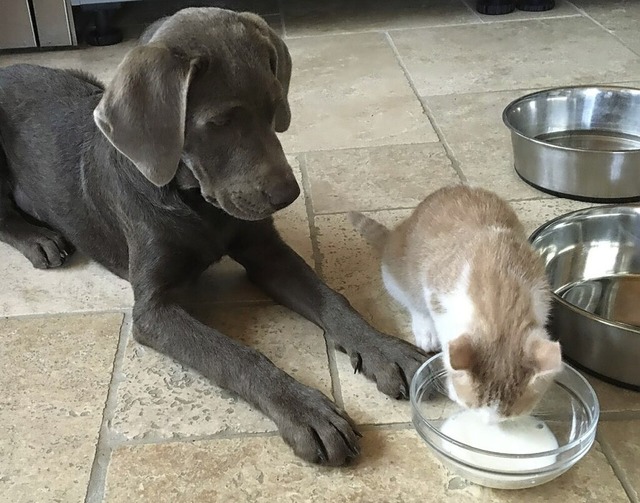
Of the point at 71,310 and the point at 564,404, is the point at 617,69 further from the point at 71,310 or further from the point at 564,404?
the point at 71,310

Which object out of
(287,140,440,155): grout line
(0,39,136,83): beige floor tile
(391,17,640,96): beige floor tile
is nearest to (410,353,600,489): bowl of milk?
(287,140,440,155): grout line

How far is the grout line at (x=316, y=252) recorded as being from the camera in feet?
5.70

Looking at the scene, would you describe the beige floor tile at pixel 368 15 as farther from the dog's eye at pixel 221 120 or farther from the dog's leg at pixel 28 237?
the dog's eye at pixel 221 120

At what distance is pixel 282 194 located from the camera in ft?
5.57

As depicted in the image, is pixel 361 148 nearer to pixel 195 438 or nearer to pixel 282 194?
pixel 282 194

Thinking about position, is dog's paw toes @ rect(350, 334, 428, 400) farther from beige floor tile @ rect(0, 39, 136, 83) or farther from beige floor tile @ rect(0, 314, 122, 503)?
beige floor tile @ rect(0, 39, 136, 83)

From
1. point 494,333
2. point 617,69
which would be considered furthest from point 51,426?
point 617,69

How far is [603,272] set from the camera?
206 centimetres

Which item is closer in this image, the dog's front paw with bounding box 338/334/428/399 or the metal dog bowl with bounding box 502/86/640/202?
the dog's front paw with bounding box 338/334/428/399

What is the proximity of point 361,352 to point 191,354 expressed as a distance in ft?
1.28

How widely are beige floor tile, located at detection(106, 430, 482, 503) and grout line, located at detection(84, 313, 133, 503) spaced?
0.8 inches

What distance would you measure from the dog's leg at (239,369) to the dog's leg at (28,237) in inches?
18.8

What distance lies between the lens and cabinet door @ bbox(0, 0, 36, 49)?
401cm

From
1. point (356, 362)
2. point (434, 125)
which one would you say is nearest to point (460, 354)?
point (356, 362)
